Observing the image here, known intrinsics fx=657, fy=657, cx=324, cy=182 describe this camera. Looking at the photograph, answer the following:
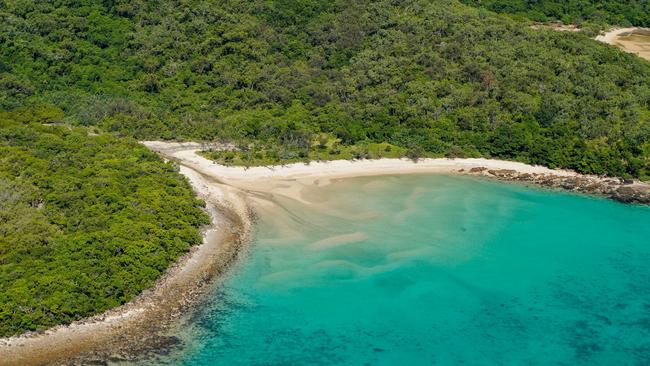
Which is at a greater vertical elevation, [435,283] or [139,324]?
[435,283]

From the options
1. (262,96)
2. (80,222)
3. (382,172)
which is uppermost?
(262,96)

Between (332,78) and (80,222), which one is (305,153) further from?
(80,222)

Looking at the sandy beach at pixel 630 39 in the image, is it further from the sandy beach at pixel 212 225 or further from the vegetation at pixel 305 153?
the vegetation at pixel 305 153

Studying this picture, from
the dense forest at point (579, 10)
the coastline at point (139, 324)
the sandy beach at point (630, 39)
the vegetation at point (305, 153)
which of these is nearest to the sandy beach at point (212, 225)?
the coastline at point (139, 324)

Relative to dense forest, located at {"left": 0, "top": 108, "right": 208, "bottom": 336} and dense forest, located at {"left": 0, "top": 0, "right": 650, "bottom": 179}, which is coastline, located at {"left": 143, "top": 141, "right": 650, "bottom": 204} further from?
dense forest, located at {"left": 0, "top": 108, "right": 208, "bottom": 336}

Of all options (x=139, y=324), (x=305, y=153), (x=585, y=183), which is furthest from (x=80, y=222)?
(x=585, y=183)

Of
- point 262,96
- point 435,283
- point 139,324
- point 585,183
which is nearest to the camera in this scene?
point 139,324
